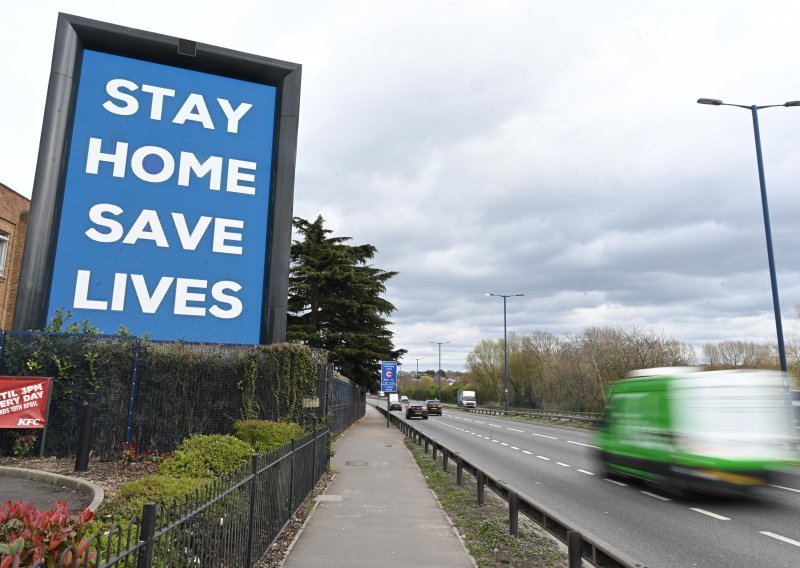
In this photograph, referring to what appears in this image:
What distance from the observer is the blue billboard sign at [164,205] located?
646 inches

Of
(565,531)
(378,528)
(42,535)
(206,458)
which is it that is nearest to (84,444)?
(206,458)

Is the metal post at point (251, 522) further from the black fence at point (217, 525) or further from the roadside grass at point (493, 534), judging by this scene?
the roadside grass at point (493, 534)

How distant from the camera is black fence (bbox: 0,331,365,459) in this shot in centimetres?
1277

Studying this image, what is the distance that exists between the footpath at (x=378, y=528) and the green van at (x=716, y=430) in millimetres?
4883

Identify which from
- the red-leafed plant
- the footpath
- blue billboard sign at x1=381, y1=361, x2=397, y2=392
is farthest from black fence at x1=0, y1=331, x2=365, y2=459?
blue billboard sign at x1=381, y1=361, x2=397, y2=392

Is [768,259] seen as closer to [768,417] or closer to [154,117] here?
[768,417]

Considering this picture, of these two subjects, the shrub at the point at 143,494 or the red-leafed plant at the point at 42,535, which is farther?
the shrub at the point at 143,494

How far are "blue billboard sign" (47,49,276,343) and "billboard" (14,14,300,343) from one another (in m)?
0.04

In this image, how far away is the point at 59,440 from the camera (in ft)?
41.6

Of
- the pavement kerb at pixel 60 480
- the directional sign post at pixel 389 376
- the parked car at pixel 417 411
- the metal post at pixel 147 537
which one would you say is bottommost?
the parked car at pixel 417 411

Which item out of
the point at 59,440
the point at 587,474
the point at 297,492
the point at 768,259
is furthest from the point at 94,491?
the point at 768,259

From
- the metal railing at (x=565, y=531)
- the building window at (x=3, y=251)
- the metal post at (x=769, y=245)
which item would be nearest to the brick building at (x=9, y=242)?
the building window at (x=3, y=251)

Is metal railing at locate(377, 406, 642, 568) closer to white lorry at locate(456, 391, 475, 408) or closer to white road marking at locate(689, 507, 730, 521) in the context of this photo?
white road marking at locate(689, 507, 730, 521)

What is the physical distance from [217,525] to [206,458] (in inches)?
148
